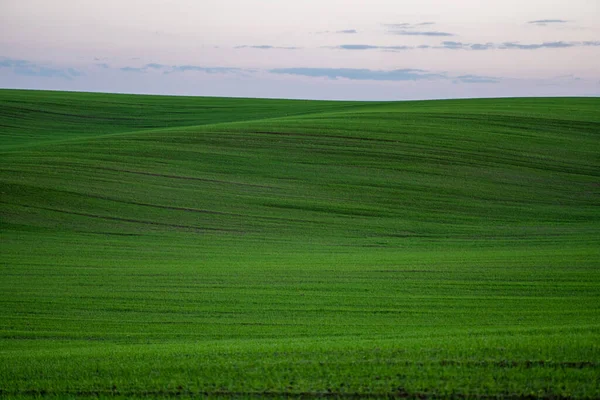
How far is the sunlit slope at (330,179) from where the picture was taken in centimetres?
2253

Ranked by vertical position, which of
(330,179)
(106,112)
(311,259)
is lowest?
(311,259)

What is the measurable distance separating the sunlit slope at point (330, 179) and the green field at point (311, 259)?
0.13 metres

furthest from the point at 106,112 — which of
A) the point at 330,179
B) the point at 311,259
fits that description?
the point at 311,259

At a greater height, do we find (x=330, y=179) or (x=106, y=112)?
(x=106, y=112)

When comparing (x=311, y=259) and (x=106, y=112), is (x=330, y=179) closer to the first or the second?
(x=311, y=259)

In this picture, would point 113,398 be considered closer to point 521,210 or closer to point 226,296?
point 226,296

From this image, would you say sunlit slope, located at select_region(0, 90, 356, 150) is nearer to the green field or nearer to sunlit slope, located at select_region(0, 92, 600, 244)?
the green field

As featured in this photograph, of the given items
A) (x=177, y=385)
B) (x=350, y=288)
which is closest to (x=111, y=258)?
(x=350, y=288)

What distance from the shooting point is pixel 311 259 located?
1788 centimetres

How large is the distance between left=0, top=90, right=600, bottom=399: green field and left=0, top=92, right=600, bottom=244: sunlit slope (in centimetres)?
13

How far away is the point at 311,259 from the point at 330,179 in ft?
33.4

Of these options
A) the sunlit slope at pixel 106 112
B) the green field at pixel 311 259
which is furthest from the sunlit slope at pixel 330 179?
the sunlit slope at pixel 106 112

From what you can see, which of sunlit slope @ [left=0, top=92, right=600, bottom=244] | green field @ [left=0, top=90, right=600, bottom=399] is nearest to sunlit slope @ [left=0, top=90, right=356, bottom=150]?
green field @ [left=0, top=90, right=600, bottom=399]

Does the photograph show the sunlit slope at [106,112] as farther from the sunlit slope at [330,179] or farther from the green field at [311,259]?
the sunlit slope at [330,179]
